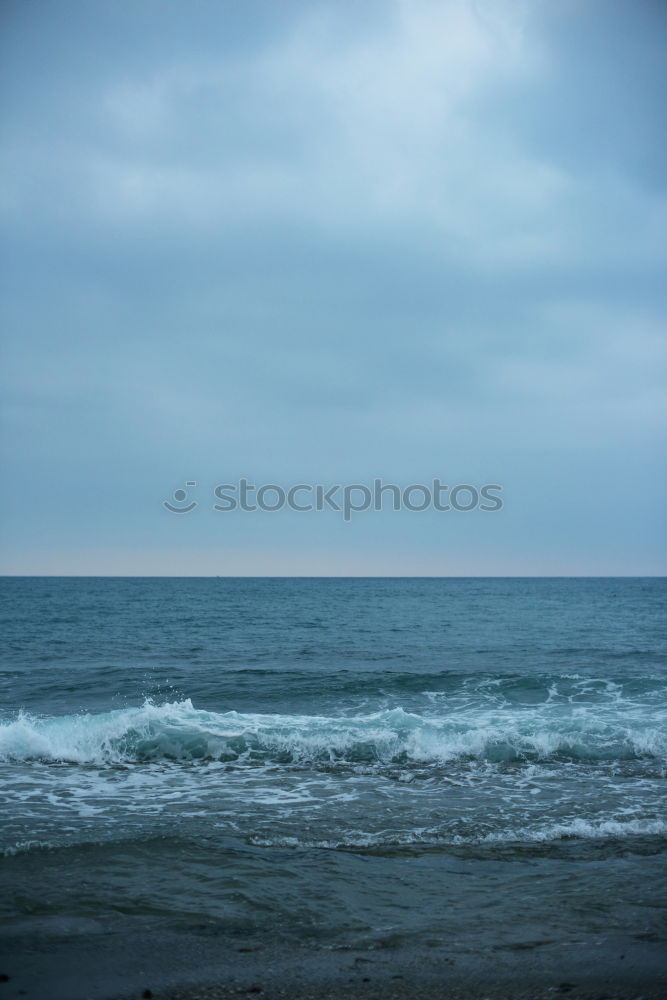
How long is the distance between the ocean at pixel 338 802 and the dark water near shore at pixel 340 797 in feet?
0.13

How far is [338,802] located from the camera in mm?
10234

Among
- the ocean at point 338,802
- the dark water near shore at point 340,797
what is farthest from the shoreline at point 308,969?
the dark water near shore at point 340,797

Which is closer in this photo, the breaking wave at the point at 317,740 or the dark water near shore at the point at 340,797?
the dark water near shore at the point at 340,797

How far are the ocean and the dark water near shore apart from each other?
0.04 m

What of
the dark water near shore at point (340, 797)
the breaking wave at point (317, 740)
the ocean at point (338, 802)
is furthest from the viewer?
the breaking wave at point (317, 740)

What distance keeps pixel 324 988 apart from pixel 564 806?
20.1ft

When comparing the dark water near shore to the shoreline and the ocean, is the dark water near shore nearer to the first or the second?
the ocean

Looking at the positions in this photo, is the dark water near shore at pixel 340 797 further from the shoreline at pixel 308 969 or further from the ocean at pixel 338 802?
the shoreline at pixel 308 969

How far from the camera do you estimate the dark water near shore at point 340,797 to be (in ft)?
21.3

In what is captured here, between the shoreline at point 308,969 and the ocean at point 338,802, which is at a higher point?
the shoreline at point 308,969

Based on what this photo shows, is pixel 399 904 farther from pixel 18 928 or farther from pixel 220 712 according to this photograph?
pixel 220 712

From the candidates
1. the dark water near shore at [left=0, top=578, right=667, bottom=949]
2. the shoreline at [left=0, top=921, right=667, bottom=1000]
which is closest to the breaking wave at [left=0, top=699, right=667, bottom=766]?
the dark water near shore at [left=0, top=578, right=667, bottom=949]

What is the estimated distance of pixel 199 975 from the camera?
17.3 ft

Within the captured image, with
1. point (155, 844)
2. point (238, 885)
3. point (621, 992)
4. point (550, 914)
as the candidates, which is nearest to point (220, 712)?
point (155, 844)
